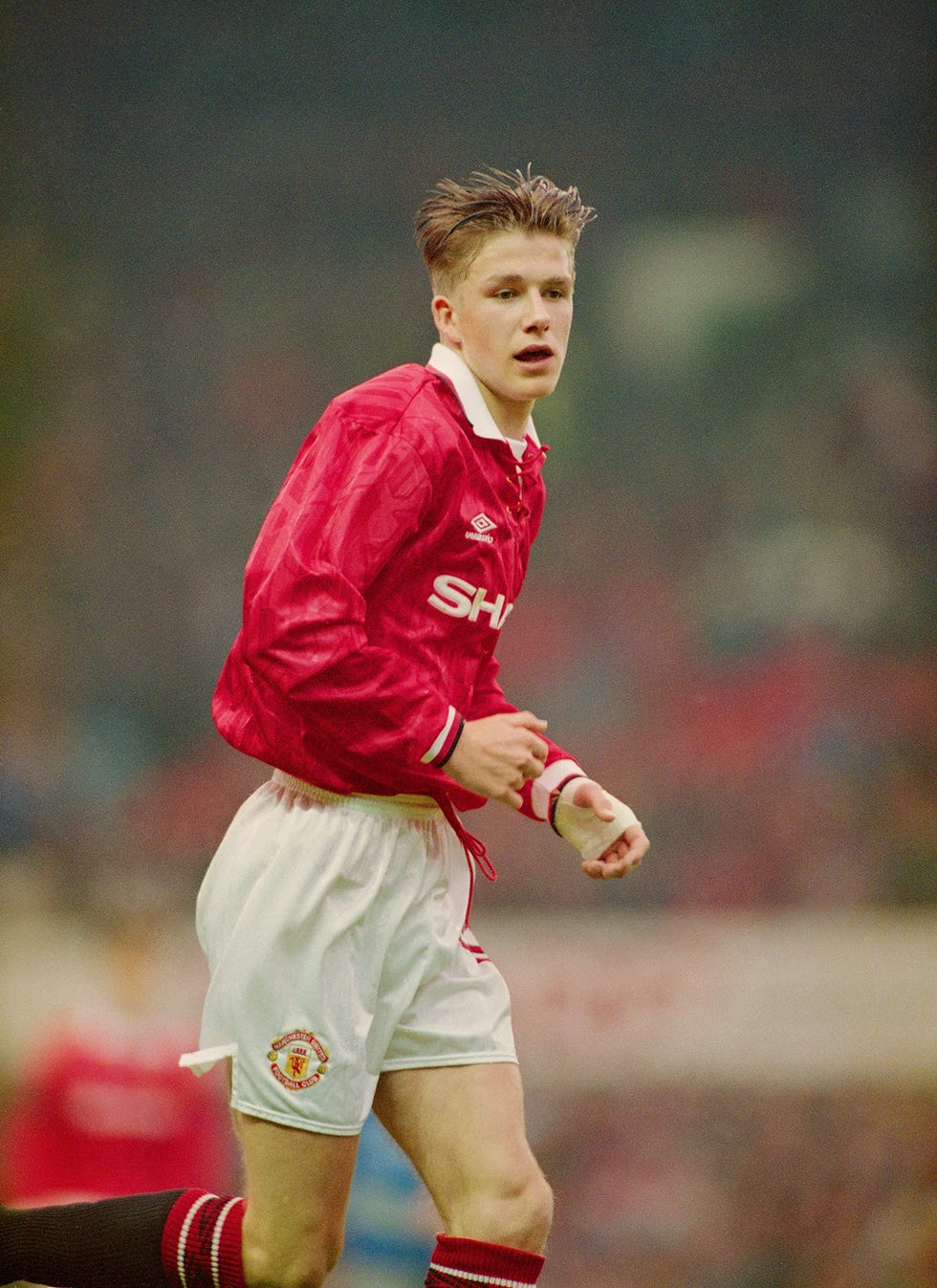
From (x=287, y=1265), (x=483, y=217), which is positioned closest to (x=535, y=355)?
(x=483, y=217)

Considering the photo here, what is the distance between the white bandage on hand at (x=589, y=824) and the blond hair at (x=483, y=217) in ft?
2.42

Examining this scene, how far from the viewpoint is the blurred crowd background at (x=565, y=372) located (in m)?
5.51

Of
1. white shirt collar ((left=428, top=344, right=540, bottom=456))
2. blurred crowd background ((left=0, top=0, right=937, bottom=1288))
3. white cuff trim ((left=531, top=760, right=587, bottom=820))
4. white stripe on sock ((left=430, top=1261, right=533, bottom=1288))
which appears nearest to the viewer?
white stripe on sock ((left=430, top=1261, right=533, bottom=1288))

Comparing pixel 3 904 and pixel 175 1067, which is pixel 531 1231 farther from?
pixel 3 904

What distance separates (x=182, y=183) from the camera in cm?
584

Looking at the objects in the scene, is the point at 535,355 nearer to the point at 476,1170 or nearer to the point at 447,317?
the point at 447,317

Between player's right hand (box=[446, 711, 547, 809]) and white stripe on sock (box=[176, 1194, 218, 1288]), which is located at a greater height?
player's right hand (box=[446, 711, 547, 809])

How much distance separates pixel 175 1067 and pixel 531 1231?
2.52 metres

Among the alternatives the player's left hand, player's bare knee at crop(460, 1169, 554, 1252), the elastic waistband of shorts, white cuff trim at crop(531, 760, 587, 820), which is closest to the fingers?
the player's left hand

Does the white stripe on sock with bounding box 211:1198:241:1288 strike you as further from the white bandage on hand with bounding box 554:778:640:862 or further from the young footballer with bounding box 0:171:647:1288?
the white bandage on hand with bounding box 554:778:640:862

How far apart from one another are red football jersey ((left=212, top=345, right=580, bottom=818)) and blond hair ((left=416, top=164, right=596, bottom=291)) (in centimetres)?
13

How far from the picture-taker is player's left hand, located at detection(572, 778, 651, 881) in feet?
6.65

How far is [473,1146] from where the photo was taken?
1.82 m

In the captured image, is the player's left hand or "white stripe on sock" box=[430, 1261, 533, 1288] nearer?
"white stripe on sock" box=[430, 1261, 533, 1288]
